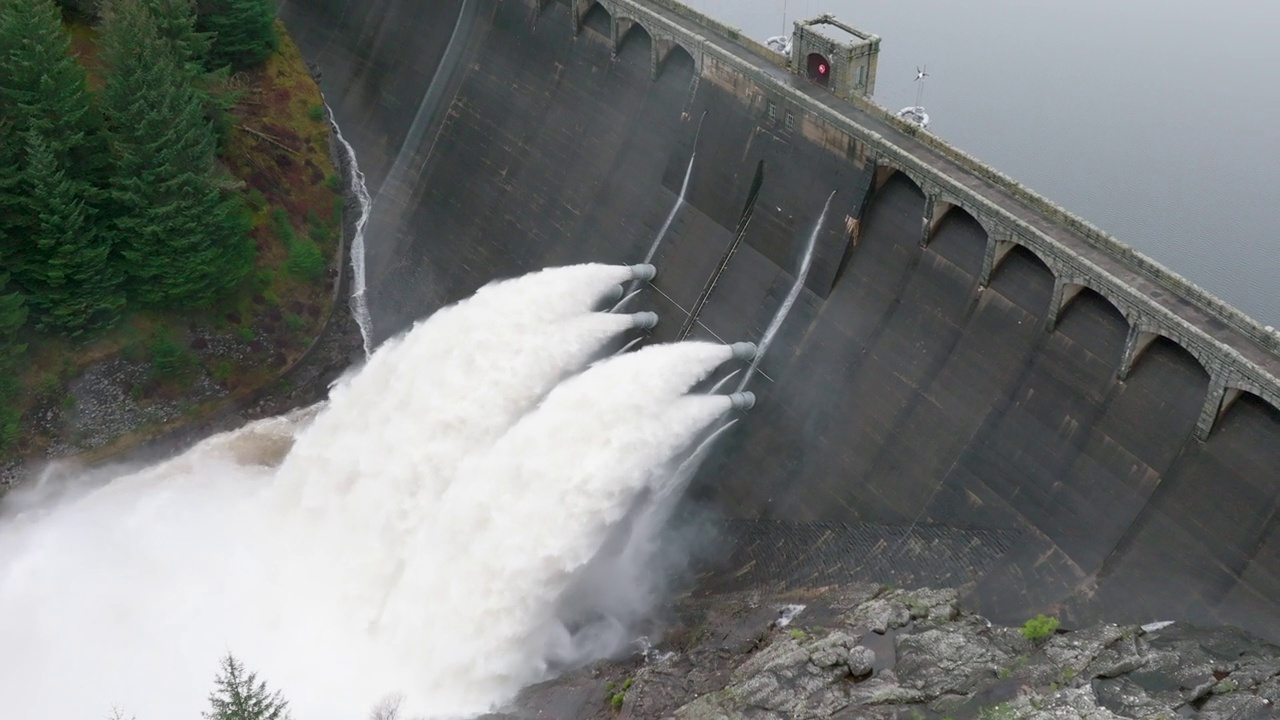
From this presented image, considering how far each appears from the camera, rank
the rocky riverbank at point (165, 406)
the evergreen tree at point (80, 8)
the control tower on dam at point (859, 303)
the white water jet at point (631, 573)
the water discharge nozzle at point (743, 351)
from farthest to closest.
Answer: the evergreen tree at point (80, 8) → the rocky riverbank at point (165, 406) → the water discharge nozzle at point (743, 351) → the white water jet at point (631, 573) → the control tower on dam at point (859, 303)

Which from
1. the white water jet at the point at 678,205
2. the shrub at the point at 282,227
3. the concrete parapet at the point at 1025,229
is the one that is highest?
the concrete parapet at the point at 1025,229

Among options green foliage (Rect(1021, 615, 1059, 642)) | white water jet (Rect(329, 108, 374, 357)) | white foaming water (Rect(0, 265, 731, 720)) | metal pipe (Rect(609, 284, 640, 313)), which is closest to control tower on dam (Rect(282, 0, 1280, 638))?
metal pipe (Rect(609, 284, 640, 313))

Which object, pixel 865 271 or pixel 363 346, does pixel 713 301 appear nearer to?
pixel 865 271

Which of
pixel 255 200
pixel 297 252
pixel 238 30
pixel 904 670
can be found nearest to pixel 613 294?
pixel 297 252

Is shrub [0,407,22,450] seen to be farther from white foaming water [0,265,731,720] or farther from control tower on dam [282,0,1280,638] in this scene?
control tower on dam [282,0,1280,638]

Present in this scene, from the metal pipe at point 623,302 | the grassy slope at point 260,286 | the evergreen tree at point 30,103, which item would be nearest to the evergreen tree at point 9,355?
the grassy slope at point 260,286

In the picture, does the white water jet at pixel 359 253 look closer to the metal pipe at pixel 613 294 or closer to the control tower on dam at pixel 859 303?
the control tower on dam at pixel 859 303

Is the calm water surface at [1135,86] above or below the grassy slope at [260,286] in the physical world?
above
